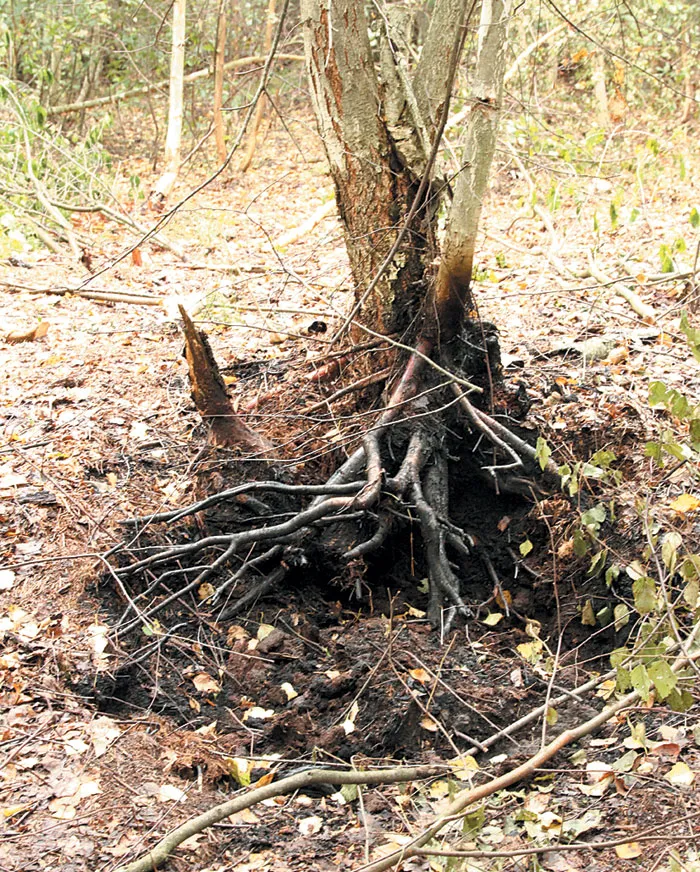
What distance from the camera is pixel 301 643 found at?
11.4ft

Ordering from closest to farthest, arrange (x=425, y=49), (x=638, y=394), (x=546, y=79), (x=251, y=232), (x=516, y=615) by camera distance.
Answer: (x=516, y=615) < (x=425, y=49) < (x=638, y=394) < (x=251, y=232) < (x=546, y=79)

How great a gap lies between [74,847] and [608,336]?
383 cm

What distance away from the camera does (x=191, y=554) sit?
145 inches

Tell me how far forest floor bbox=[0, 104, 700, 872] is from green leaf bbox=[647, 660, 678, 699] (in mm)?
344

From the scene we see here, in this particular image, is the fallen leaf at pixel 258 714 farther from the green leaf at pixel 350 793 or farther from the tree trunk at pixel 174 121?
the tree trunk at pixel 174 121

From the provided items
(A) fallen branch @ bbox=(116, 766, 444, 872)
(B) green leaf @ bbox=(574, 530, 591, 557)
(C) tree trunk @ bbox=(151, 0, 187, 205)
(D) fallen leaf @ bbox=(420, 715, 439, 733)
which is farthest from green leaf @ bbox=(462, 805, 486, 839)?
(C) tree trunk @ bbox=(151, 0, 187, 205)

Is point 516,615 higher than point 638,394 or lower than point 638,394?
lower

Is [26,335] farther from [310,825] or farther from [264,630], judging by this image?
[310,825]

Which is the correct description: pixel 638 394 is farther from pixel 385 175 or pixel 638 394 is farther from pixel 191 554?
pixel 191 554

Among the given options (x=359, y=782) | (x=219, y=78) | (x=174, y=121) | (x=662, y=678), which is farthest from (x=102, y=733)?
(x=219, y=78)

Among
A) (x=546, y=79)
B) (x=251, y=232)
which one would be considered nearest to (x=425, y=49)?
(x=251, y=232)

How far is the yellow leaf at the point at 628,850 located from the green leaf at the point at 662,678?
48 cm

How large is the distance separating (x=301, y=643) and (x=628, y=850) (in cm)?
149

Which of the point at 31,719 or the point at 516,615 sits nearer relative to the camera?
the point at 31,719
